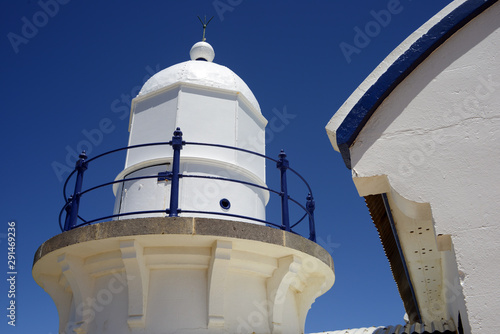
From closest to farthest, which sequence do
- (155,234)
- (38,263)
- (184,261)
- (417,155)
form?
(417,155) → (155,234) → (184,261) → (38,263)

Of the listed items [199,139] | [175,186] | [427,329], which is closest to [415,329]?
[427,329]

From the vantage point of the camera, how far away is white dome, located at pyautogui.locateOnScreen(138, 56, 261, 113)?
8562mm

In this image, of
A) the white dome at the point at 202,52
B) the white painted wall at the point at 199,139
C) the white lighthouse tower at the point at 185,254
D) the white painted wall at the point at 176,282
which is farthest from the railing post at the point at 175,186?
the white dome at the point at 202,52

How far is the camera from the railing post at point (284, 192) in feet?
22.1

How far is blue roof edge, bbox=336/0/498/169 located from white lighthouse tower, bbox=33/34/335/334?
2.45 metres

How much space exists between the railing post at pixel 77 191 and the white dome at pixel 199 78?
2218 millimetres

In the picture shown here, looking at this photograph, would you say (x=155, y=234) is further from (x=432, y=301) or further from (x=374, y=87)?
(x=432, y=301)

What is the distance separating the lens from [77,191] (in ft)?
22.2

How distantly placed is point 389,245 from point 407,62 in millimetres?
2853

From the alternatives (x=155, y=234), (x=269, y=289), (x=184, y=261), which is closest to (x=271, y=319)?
(x=269, y=289)

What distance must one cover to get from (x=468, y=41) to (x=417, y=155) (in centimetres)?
123

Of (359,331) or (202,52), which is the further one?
(202,52)

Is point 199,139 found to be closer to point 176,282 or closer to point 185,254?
point 185,254

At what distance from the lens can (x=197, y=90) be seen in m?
8.41
